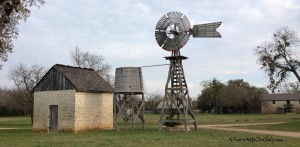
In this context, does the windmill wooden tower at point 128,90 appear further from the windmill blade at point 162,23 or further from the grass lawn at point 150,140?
the grass lawn at point 150,140

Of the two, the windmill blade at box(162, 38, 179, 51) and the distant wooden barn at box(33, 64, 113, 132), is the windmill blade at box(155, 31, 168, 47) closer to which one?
the windmill blade at box(162, 38, 179, 51)

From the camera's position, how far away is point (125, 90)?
28.5m

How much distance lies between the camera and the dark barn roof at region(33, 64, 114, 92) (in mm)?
28062

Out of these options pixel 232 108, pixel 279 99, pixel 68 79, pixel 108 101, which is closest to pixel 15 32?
pixel 68 79

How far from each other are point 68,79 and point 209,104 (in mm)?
71962

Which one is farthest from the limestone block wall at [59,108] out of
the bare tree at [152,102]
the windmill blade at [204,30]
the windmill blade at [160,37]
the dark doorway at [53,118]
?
the bare tree at [152,102]

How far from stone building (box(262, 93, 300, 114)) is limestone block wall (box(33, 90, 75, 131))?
77.8 metres

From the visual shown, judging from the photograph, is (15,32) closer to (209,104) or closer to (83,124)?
(83,124)

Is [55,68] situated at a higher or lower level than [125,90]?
higher

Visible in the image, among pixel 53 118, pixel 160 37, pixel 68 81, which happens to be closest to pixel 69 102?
pixel 68 81

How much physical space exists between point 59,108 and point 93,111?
287 centimetres

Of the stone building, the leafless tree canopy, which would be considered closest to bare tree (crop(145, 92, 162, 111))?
the leafless tree canopy

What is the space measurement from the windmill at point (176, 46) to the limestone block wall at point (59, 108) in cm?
751

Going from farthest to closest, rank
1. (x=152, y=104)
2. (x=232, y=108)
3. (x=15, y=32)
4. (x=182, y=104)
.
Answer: (x=152, y=104) < (x=232, y=108) < (x=182, y=104) < (x=15, y=32)
